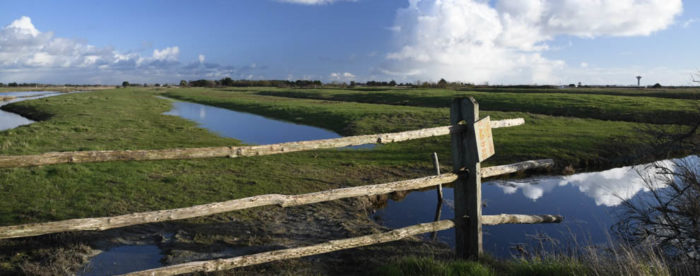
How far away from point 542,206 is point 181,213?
34.6 ft

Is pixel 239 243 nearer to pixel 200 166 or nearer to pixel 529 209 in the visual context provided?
pixel 200 166

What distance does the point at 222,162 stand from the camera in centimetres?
1584

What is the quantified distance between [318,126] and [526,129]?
15.4 metres

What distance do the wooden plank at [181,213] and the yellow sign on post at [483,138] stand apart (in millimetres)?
519

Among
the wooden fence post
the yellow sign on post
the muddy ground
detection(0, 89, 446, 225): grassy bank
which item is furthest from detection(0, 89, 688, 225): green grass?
the yellow sign on post

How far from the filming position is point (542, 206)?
12.3m

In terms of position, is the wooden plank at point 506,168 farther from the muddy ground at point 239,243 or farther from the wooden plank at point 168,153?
the muddy ground at point 239,243

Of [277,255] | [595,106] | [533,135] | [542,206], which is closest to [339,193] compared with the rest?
[277,255]

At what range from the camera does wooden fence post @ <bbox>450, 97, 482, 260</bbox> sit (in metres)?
6.08

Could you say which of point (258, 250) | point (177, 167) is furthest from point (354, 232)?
point (177, 167)

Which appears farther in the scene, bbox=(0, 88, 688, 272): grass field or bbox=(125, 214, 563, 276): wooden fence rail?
bbox=(0, 88, 688, 272): grass field

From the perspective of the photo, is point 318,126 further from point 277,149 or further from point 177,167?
point 277,149

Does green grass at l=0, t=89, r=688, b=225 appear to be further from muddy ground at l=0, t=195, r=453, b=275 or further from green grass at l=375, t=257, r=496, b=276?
green grass at l=375, t=257, r=496, b=276

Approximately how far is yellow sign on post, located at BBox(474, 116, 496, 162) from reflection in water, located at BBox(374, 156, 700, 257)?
2975 millimetres
